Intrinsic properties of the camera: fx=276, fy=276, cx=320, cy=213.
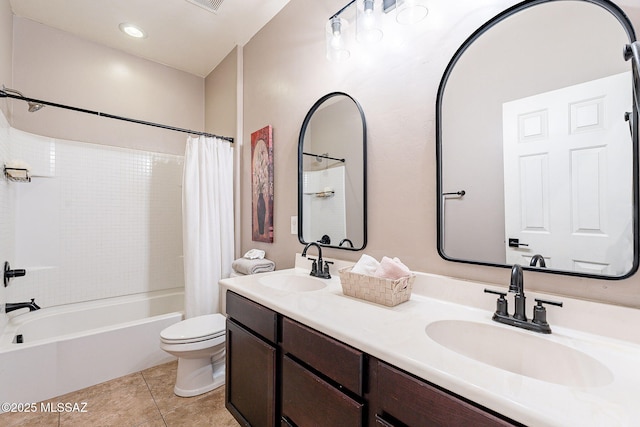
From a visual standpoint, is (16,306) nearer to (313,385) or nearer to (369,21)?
(313,385)

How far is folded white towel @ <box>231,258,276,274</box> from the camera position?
197 centimetres

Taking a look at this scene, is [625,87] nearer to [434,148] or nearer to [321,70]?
[434,148]

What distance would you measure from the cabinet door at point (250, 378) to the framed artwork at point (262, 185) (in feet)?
2.85

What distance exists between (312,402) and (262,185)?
5.39 feet

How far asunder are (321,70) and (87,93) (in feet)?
7.49

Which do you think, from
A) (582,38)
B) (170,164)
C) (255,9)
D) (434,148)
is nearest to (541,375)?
(434,148)

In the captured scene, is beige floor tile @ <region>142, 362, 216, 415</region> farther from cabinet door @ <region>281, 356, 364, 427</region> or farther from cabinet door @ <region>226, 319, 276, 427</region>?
cabinet door @ <region>281, 356, 364, 427</region>

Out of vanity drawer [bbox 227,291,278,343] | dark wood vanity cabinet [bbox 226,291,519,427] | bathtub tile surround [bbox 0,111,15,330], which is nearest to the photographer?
dark wood vanity cabinet [bbox 226,291,519,427]

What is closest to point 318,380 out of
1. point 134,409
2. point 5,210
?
point 134,409

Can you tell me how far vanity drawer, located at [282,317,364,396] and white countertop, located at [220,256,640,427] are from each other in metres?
0.03

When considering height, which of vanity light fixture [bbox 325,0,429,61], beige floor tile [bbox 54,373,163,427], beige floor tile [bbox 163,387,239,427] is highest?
vanity light fixture [bbox 325,0,429,61]

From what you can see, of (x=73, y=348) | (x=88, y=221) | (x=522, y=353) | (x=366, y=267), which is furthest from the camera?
(x=88, y=221)

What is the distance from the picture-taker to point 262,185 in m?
2.26

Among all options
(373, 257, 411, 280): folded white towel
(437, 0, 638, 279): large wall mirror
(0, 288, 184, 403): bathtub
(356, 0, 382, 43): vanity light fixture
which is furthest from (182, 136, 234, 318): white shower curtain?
(437, 0, 638, 279): large wall mirror
